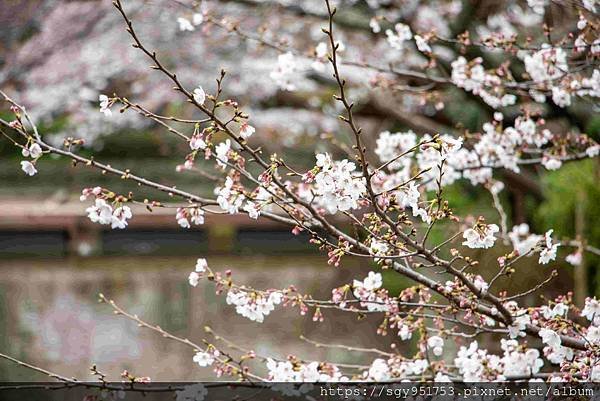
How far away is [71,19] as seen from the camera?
509 centimetres

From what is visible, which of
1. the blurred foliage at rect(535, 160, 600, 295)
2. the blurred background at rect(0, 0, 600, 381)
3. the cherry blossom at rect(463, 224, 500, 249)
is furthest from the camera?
the blurred background at rect(0, 0, 600, 381)

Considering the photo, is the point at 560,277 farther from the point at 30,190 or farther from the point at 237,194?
the point at 30,190

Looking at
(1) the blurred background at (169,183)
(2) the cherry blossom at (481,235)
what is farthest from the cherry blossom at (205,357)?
(1) the blurred background at (169,183)

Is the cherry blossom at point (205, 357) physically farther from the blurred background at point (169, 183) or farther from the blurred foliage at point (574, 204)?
the blurred foliage at point (574, 204)

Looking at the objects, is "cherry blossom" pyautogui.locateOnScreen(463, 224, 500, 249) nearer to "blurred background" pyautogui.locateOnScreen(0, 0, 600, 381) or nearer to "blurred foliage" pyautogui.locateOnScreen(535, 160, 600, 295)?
"blurred background" pyautogui.locateOnScreen(0, 0, 600, 381)

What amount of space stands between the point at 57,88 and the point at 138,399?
9.43ft

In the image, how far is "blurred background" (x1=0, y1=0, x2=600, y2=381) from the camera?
4.09m

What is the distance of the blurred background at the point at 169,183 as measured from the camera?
4.09 meters

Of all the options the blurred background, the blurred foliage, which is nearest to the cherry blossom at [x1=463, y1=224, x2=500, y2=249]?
the blurred background

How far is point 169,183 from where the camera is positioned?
910cm

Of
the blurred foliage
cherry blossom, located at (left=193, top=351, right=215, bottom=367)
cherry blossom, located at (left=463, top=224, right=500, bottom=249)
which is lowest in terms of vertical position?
cherry blossom, located at (left=193, top=351, right=215, bottom=367)

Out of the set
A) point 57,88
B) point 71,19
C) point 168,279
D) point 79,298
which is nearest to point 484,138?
point 71,19

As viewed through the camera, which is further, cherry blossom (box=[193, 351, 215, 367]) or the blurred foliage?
the blurred foliage

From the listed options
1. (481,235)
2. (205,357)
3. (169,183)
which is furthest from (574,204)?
(169,183)
